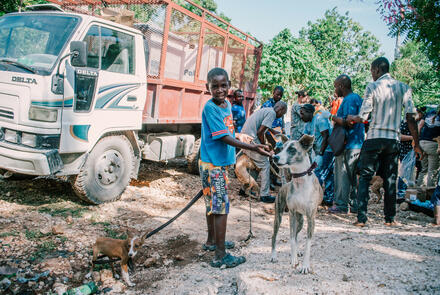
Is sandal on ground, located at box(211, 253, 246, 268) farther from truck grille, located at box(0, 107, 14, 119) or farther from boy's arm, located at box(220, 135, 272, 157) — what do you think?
truck grille, located at box(0, 107, 14, 119)

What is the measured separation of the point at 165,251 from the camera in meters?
3.78

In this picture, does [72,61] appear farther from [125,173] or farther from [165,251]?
[165,251]

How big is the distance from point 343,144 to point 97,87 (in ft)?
12.1

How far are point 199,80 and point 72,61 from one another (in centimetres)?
309

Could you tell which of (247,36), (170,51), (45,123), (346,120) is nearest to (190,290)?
(45,123)

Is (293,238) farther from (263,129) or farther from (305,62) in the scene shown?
(305,62)

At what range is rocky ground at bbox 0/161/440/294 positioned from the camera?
2723 mm

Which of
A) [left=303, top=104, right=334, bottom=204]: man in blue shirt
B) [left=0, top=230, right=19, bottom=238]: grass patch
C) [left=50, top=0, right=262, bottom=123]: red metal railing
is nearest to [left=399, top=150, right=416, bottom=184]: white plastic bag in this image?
[left=303, top=104, right=334, bottom=204]: man in blue shirt

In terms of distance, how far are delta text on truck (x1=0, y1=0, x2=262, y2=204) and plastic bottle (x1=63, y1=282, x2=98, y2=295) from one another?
176 centimetres

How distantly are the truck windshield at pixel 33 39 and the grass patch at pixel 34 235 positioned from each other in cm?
198

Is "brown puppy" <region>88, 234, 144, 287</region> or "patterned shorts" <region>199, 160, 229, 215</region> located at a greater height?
"patterned shorts" <region>199, 160, 229, 215</region>

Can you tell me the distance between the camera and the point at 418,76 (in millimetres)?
14008

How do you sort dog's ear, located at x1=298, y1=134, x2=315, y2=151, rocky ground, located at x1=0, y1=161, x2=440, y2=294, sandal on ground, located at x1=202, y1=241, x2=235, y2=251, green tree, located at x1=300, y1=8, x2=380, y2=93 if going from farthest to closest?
1. green tree, located at x1=300, y1=8, x2=380, y2=93
2. sandal on ground, located at x1=202, y1=241, x2=235, y2=251
3. dog's ear, located at x1=298, y1=134, x2=315, y2=151
4. rocky ground, located at x1=0, y1=161, x2=440, y2=294

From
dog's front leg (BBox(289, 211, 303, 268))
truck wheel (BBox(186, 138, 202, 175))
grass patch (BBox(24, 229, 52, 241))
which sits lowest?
grass patch (BBox(24, 229, 52, 241))
